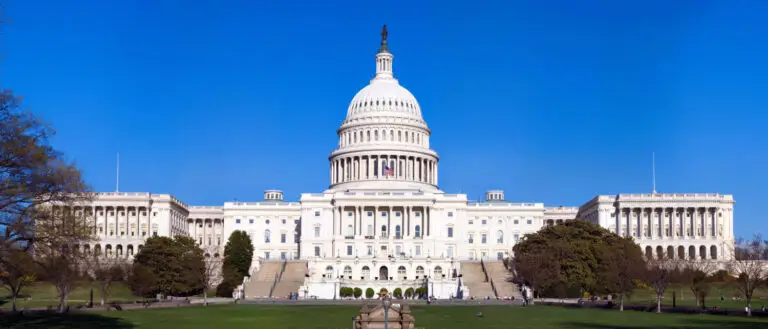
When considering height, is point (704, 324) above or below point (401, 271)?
below

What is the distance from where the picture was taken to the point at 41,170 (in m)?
39.7

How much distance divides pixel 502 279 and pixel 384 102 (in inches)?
2323

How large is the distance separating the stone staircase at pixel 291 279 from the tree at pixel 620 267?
34.3 metres

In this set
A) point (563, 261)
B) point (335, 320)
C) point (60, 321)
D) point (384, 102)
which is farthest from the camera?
point (384, 102)

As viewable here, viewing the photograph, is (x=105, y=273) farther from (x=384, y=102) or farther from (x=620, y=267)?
(x=384, y=102)

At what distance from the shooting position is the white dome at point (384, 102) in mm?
167625

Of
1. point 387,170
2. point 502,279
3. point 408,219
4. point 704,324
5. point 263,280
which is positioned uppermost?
point 387,170

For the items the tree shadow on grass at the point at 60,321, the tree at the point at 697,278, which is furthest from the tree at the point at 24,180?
the tree at the point at 697,278

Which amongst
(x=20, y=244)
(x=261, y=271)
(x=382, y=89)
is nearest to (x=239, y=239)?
(x=261, y=271)

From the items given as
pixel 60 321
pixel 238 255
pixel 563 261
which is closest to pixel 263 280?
pixel 238 255

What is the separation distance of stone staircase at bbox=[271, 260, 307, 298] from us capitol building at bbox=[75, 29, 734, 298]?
67 cm

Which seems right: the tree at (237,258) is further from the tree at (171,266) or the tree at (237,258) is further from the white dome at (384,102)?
the white dome at (384,102)

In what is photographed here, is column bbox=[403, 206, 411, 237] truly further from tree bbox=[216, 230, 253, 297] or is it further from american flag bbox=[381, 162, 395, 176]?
tree bbox=[216, 230, 253, 297]

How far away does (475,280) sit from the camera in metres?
117
